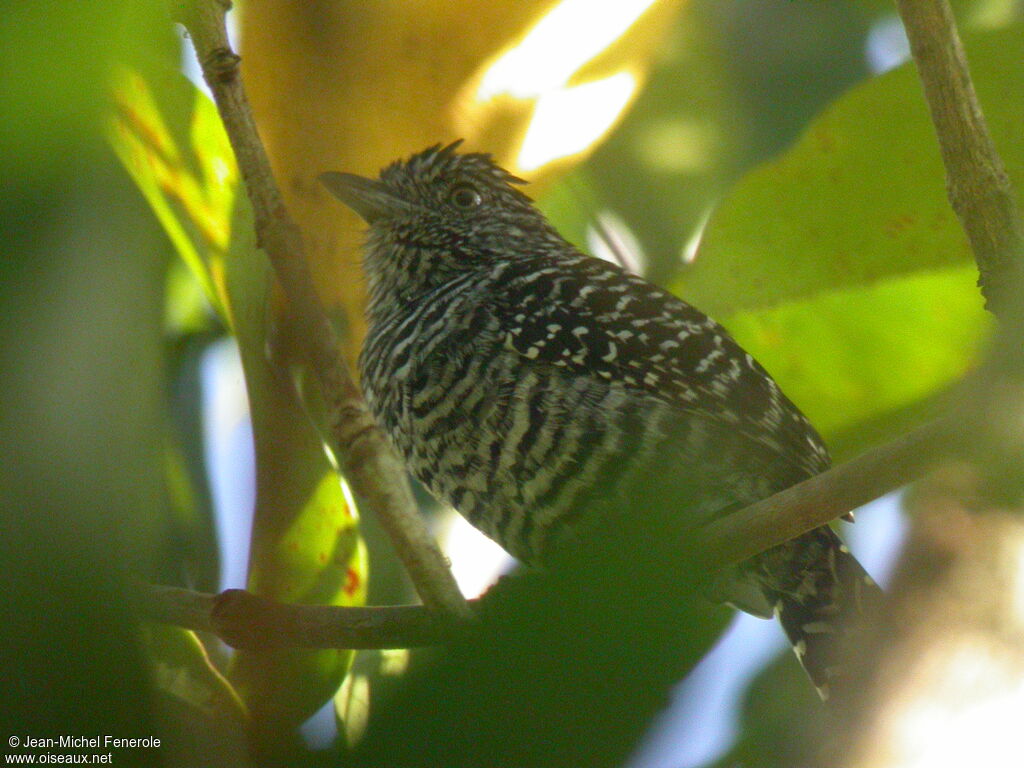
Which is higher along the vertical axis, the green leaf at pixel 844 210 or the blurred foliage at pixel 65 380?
the blurred foliage at pixel 65 380

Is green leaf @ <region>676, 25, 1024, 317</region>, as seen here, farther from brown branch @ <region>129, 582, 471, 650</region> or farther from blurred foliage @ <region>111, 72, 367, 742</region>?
brown branch @ <region>129, 582, 471, 650</region>

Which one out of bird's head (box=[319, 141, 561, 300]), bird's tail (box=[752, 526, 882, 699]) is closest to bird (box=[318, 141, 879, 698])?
bird's tail (box=[752, 526, 882, 699])

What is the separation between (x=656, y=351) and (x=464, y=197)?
136 cm

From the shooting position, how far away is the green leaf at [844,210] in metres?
3.08

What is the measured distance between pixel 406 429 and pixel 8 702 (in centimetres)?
251

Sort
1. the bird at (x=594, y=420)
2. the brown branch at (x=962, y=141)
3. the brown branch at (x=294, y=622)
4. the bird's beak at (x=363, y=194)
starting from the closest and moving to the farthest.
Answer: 1. the brown branch at (x=294, y=622)
2. the brown branch at (x=962, y=141)
3. the bird at (x=594, y=420)
4. the bird's beak at (x=363, y=194)

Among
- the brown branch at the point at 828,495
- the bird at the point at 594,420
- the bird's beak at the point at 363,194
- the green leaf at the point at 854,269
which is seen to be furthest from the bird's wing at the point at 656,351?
the brown branch at the point at 828,495

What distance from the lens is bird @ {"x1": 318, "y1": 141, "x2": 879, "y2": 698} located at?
306cm

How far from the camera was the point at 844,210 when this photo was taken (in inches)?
125

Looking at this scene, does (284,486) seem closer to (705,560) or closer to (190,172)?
(190,172)

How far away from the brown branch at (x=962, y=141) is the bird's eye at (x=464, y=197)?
2.34 metres

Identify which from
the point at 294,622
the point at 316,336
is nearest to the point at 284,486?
the point at 316,336

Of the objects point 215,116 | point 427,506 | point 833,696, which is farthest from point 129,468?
point 427,506

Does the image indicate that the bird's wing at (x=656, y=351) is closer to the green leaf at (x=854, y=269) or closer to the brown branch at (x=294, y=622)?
the green leaf at (x=854, y=269)
